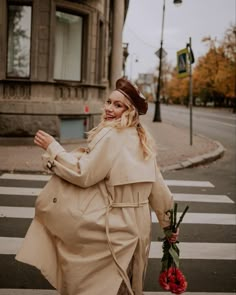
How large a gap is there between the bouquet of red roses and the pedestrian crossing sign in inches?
480

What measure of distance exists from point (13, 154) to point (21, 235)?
621 cm

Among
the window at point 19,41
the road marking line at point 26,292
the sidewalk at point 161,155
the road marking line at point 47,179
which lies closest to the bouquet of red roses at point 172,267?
the road marking line at point 26,292

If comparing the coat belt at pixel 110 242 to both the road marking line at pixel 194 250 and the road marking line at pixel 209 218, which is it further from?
the road marking line at pixel 209 218

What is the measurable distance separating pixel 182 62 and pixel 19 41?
521 cm

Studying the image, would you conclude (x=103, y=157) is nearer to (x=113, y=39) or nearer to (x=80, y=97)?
(x=80, y=97)

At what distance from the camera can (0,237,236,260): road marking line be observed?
4.99m

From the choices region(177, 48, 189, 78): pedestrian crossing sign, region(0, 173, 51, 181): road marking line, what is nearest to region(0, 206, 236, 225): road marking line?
region(0, 173, 51, 181): road marking line

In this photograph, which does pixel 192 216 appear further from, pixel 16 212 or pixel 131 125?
pixel 131 125

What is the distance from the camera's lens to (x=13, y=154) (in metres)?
11.4

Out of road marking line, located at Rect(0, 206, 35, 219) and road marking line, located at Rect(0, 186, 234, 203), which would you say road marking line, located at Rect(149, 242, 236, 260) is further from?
road marking line, located at Rect(0, 186, 234, 203)

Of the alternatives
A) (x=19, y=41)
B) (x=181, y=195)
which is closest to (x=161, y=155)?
(x=181, y=195)

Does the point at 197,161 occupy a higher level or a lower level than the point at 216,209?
higher

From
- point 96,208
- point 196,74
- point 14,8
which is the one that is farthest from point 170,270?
point 196,74

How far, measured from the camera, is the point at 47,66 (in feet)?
45.9
